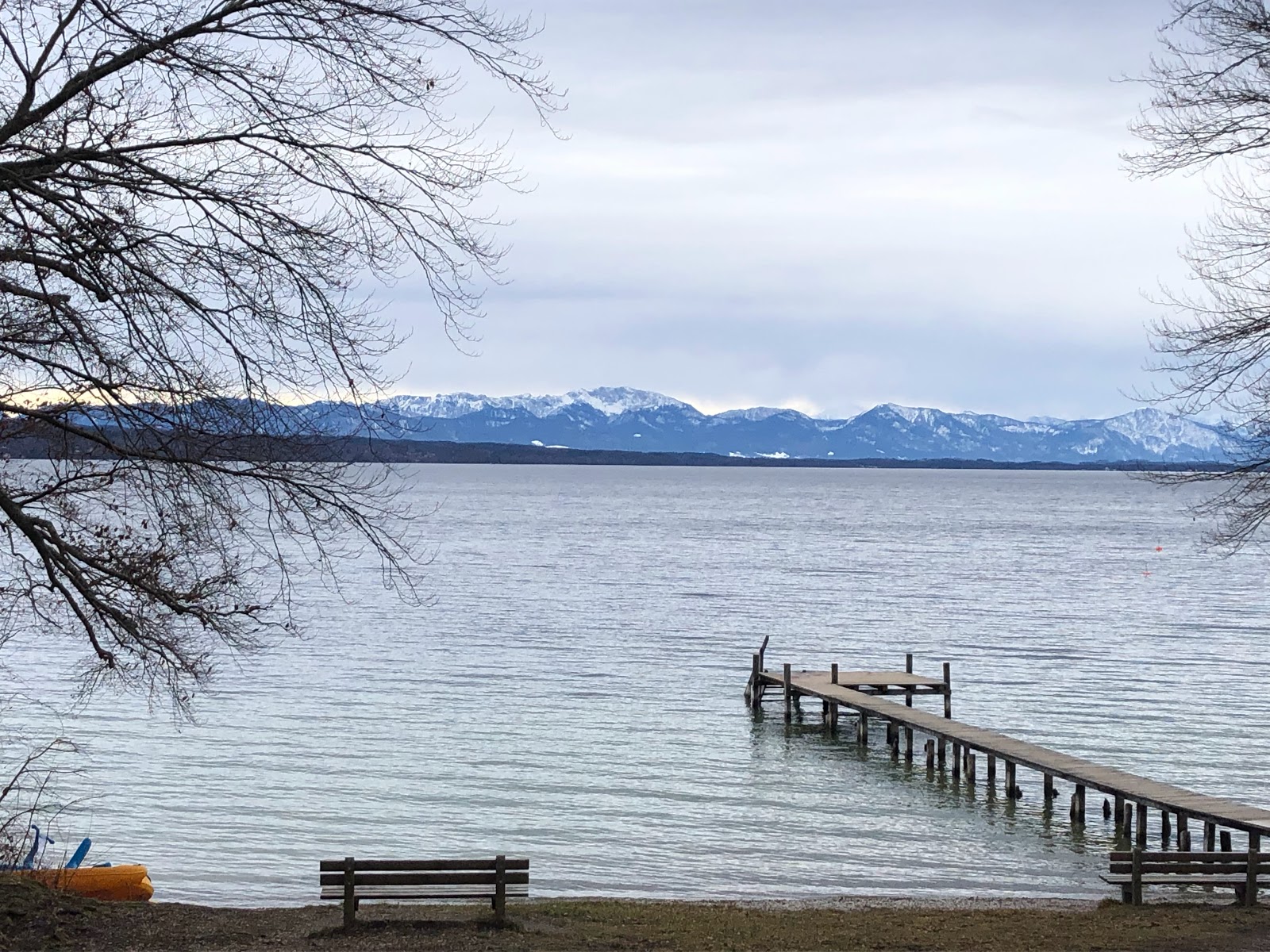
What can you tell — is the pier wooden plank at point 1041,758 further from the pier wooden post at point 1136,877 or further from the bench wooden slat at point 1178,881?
the pier wooden post at point 1136,877

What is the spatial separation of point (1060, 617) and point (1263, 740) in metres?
30.6

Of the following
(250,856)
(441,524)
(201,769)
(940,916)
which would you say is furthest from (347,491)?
(441,524)

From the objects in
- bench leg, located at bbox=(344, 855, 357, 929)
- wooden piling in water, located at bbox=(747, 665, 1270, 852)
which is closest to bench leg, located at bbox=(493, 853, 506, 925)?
bench leg, located at bbox=(344, 855, 357, 929)

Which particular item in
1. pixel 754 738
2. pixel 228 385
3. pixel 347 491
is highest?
pixel 228 385

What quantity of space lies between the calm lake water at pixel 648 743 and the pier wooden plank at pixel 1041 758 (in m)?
1.06

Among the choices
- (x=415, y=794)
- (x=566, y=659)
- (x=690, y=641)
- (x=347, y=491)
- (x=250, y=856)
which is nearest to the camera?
(x=347, y=491)

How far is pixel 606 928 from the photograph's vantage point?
15531 millimetres

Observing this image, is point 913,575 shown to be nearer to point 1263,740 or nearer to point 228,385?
point 1263,740

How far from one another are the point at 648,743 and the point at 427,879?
17.2 meters

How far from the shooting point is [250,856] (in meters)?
21.8

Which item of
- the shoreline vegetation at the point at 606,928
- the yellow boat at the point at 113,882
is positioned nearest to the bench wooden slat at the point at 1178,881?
the shoreline vegetation at the point at 606,928

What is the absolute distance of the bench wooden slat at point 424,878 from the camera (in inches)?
576

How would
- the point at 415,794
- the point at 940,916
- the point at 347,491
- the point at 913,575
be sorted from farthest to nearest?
the point at 913,575
the point at 415,794
the point at 940,916
the point at 347,491

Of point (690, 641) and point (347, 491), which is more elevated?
point (347, 491)
